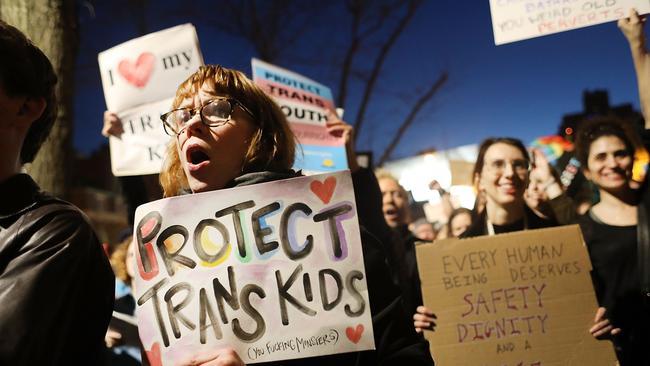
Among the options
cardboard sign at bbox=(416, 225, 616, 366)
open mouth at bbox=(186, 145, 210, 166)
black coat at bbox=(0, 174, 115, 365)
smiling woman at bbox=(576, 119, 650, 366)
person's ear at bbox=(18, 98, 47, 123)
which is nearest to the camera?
black coat at bbox=(0, 174, 115, 365)

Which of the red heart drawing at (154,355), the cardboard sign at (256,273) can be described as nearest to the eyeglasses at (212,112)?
the cardboard sign at (256,273)

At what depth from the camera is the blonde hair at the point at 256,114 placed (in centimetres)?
165

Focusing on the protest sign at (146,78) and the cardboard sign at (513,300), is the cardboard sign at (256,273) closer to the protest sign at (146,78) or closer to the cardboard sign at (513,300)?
the cardboard sign at (513,300)

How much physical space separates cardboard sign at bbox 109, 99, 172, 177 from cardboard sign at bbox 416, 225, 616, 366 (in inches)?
60.0

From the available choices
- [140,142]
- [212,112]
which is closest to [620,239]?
[212,112]

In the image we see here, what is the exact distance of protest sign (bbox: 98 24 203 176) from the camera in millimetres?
2930

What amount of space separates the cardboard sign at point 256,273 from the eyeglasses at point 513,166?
1.54m

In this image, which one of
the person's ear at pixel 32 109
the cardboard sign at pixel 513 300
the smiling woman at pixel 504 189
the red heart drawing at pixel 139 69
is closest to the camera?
the person's ear at pixel 32 109

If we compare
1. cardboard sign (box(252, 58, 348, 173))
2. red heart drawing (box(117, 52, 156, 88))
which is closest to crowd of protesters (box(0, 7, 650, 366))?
cardboard sign (box(252, 58, 348, 173))

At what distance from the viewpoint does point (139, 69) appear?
3.00 m

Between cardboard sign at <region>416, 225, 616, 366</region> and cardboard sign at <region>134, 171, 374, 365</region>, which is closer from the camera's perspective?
cardboard sign at <region>134, 171, 374, 365</region>

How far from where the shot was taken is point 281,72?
10.9 ft

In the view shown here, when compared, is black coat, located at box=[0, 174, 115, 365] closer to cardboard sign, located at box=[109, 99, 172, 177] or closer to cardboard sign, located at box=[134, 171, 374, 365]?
→ cardboard sign, located at box=[134, 171, 374, 365]

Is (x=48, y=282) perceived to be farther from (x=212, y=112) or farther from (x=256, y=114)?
(x=256, y=114)
